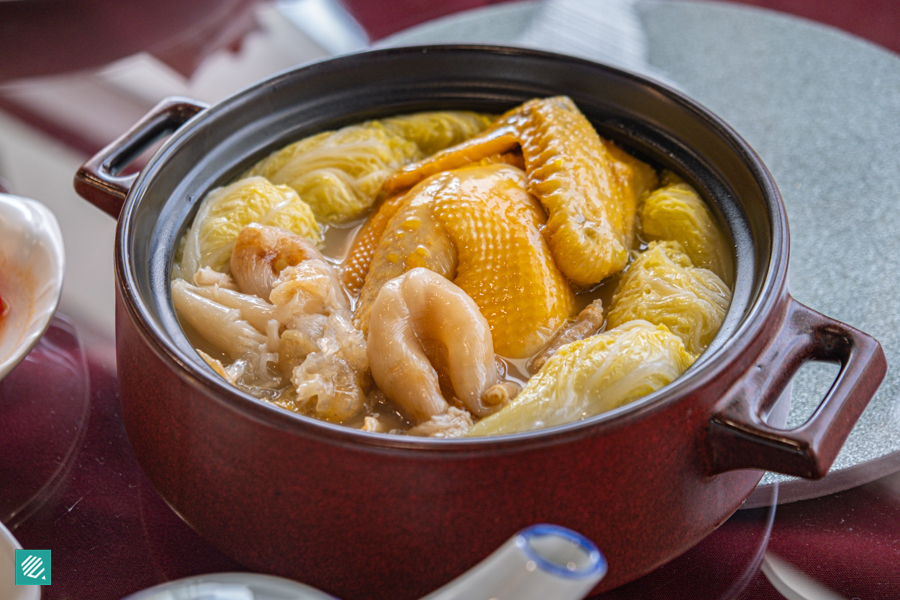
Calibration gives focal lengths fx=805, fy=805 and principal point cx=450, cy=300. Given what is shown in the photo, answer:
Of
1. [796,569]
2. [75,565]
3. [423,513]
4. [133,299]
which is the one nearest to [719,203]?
[796,569]

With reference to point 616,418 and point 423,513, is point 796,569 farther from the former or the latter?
point 423,513

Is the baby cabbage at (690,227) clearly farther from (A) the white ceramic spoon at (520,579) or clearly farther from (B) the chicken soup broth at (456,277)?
(A) the white ceramic spoon at (520,579)

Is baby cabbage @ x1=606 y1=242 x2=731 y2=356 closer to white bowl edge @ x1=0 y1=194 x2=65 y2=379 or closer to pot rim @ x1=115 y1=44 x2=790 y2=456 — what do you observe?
pot rim @ x1=115 y1=44 x2=790 y2=456

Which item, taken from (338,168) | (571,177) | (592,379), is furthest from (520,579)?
(338,168)

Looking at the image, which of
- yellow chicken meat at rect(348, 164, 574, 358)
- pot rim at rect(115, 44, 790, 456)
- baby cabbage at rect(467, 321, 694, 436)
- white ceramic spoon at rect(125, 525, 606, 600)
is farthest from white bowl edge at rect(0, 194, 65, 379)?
baby cabbage at rect(467, 321, 694, 436)

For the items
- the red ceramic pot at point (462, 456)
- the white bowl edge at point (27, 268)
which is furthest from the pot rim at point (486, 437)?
the white bowl edge at point (27, 268)
